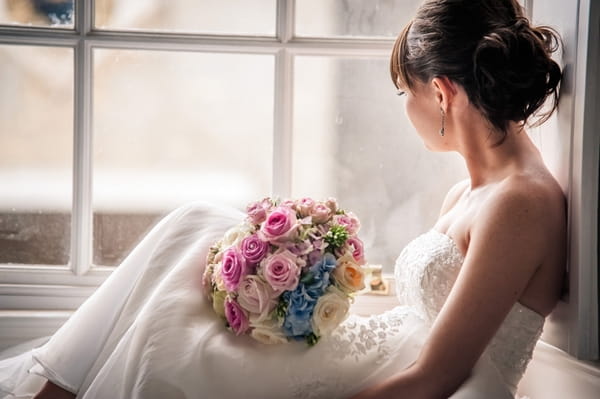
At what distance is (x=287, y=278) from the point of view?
1296 millimetres

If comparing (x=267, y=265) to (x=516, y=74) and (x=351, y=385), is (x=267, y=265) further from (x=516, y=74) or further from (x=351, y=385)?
(x=516, y=74)

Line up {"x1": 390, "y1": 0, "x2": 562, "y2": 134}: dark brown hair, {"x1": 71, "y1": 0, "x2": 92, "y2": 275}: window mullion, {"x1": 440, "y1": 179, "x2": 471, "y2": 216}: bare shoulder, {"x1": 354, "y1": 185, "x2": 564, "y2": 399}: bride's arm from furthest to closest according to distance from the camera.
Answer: {"x1": 71, "y1": 0, "x2": 92, "y2": 275}: window mullion < {"x1": 440, "y1": 179, "x2": 471, "y2": 216}: bare shoulder < {"x1": 390, "y1": 0, "x2": 562, "y2": 134}: dark brown hair < {"x1": 354, "y1": 185, "x2": 564, "y2": 399}: bride's arm

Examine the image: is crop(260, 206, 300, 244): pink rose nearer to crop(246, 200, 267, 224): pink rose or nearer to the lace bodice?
crop(246, 200, 267, 224): pink rose

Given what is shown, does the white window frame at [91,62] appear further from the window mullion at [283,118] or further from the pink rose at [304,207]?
the pink rose at [304,207]

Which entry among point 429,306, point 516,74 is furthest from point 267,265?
point 516,74

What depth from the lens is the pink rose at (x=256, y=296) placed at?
1.31m

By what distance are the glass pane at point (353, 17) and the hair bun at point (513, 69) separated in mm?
690

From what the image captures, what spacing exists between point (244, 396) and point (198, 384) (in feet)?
0.32

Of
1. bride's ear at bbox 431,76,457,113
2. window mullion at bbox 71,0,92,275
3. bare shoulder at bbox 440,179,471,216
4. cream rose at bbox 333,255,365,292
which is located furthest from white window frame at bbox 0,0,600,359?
cream rose at bbox 333,255,365,292

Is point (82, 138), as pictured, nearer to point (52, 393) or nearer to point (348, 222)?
point (52, 393)

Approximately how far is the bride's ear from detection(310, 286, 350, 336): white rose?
521 mm

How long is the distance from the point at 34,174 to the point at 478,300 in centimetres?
153

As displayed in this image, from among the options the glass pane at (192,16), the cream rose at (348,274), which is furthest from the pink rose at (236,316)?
the glass pane at (192,16)

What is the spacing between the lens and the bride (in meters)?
1.28
